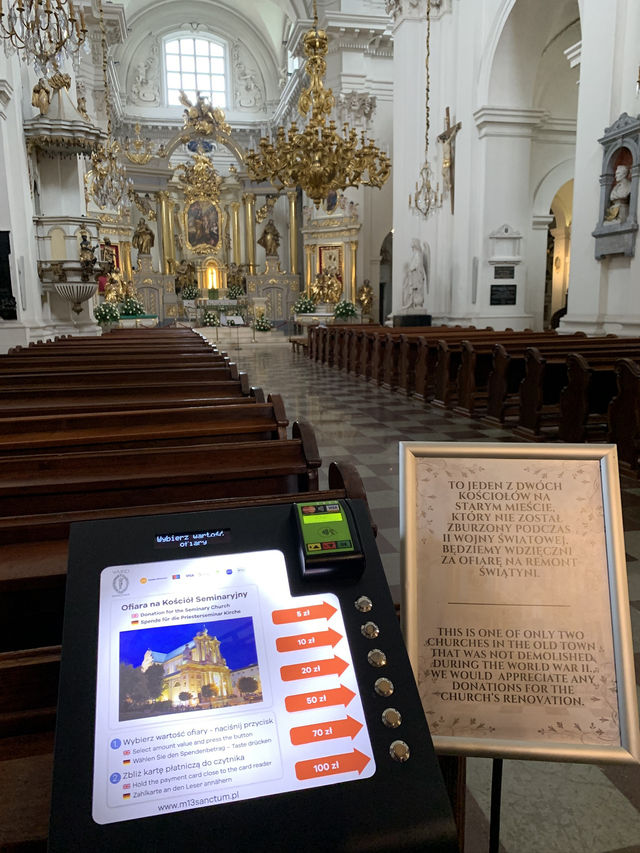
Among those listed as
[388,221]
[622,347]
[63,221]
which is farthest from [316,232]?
[622,347]

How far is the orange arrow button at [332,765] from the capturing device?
90 cm

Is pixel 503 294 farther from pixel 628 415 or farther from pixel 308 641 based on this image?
pixel 308 641

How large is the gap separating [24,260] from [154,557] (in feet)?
30.9

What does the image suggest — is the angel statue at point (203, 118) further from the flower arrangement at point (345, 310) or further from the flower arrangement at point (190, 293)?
the flower arrangement at point (345, 310)

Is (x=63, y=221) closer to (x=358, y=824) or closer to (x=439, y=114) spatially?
(x=439, y=114)

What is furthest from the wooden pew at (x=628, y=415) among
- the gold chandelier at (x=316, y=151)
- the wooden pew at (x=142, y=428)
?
the gold chandelier at (x=316, y=151)

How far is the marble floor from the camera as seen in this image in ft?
5.19

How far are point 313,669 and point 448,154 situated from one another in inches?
496

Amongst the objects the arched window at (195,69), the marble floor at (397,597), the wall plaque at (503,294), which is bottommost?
the marble floor at (397,597)

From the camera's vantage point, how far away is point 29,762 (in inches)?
43.2

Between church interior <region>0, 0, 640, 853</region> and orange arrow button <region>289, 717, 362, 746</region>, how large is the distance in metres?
0.42

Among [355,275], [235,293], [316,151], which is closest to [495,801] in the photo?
[316,151]

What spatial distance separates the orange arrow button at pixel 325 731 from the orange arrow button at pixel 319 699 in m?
0.03

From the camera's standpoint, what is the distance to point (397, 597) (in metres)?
2.80
